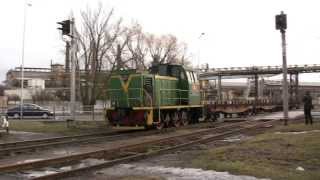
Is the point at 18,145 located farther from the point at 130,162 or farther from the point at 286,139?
the point at 286,139

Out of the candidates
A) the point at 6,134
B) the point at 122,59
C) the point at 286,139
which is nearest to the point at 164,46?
the point at 122,59

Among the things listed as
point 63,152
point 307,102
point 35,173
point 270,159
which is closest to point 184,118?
point 307,102

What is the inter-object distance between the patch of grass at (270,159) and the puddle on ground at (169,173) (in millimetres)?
465

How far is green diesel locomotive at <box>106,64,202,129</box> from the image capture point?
24.5m

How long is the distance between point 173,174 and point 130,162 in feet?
7.57

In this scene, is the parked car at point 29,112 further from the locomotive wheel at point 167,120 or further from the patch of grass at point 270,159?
the patch of grass at point 270,159

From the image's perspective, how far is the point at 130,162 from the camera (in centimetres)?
1298

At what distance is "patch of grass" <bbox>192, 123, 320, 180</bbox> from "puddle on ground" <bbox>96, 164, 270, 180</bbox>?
1.53ft

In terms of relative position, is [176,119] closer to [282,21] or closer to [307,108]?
[307,108]

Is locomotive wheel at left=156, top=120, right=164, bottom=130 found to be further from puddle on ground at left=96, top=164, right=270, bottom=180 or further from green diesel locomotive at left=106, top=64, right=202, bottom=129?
puddle on ground at left=96, top=164, right=270, bottom=180

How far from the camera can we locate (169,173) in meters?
11.1

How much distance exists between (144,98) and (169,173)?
45.2 ft

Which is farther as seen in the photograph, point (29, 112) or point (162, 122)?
point (29, 112)

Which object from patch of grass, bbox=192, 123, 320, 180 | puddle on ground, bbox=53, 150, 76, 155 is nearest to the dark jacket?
patch of grass, bbox=192, 123, 320, 180
